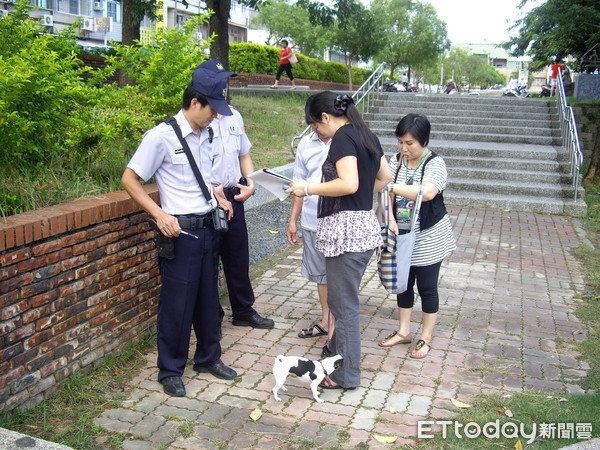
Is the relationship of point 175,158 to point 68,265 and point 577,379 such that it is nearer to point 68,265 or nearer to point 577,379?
point 68,265

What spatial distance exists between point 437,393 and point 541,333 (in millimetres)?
1525

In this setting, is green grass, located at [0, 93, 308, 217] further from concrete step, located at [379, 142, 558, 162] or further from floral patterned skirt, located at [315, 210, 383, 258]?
concrete step, located at [379, 142, 558, 162]

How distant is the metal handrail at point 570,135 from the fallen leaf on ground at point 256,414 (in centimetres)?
838

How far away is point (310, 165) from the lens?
443 centimetres

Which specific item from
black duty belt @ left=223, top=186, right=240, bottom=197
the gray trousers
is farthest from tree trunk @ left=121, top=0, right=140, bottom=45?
the gray trousers

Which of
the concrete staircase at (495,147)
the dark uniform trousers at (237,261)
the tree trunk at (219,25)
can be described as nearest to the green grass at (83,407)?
the dark uniform trousers at (237,261)

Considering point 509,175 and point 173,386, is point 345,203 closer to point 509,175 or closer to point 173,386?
point 173,386

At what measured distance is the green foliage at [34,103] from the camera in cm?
390

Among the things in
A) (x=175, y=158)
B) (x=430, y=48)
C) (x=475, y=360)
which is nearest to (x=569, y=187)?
(x=475, y=360)

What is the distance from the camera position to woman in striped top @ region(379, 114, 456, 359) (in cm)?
419

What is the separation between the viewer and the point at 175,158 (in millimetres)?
3670

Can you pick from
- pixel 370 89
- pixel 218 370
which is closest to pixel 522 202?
pixel 370 89

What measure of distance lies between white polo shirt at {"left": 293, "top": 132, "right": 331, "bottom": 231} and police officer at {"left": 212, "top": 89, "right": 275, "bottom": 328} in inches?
15.4

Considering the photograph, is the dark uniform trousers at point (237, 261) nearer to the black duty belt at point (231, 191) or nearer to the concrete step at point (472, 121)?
the black duty belt at point (231, 191)
